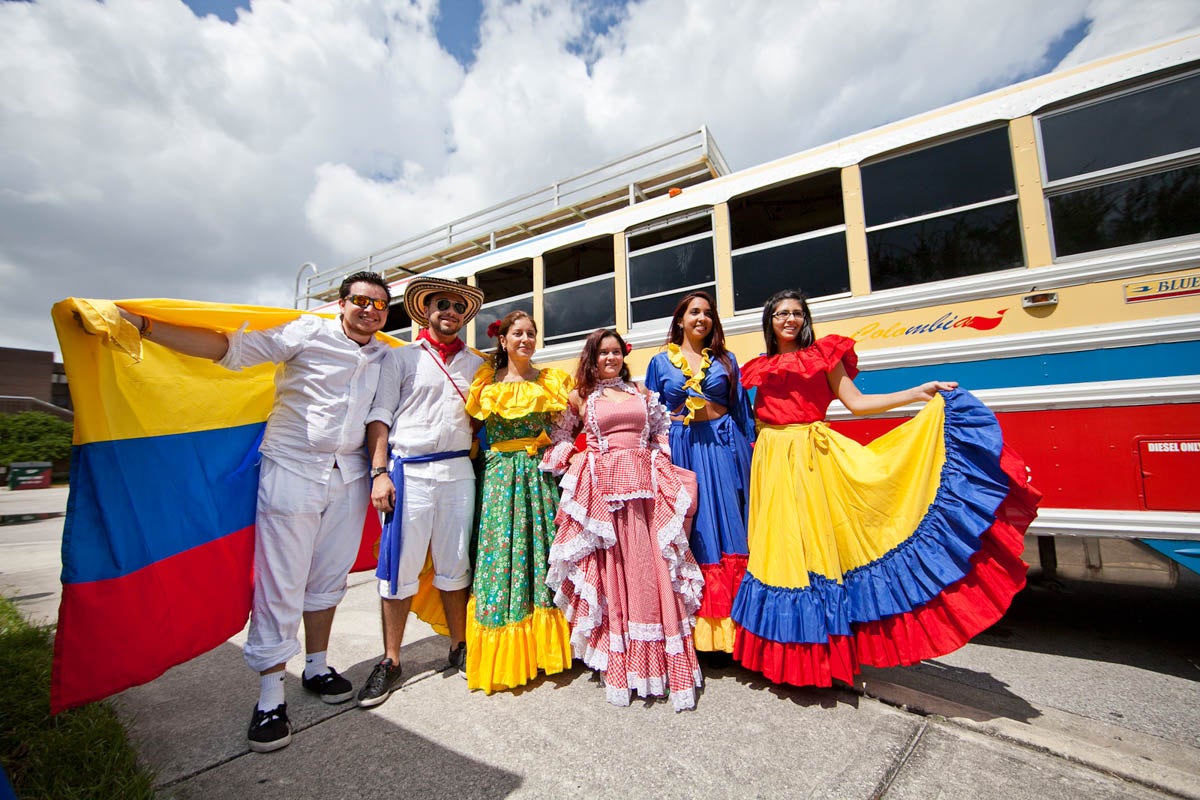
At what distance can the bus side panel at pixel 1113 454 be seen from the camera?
241 centimetres

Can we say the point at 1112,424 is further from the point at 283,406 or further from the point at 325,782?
the point at 283,406

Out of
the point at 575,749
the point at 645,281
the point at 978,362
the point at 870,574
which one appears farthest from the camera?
the point at 645,281

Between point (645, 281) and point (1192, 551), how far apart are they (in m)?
3.53

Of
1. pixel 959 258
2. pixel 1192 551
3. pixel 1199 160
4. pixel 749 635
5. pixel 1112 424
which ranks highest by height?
pixel 1199 160

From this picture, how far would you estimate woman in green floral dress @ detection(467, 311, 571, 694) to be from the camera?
8.02ft

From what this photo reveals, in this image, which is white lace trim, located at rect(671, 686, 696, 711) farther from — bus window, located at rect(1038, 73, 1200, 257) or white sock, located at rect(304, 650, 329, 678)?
bus window, located at rect(1038, 73, 1200, 257)

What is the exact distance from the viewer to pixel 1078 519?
2613mm

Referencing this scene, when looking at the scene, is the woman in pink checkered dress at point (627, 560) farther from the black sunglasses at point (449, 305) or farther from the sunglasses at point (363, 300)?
the sunglasses at point (363, 300)

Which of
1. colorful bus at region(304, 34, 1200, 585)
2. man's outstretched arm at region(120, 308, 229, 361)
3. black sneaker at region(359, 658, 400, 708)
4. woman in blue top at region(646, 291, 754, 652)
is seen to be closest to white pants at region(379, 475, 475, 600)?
black sneaker at region(359, 658, 400, 708)

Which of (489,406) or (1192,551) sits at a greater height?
(489,406)

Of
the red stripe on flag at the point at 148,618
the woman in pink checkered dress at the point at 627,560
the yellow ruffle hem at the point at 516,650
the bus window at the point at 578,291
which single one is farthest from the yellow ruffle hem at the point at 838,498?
the red stripe on flag at the point at 148,618

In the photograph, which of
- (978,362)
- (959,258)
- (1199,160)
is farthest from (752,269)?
(1199,160)

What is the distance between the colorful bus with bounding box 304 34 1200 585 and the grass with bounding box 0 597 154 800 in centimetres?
346

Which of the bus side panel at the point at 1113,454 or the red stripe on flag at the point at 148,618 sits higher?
the bus side panel at the point at 1113,454
